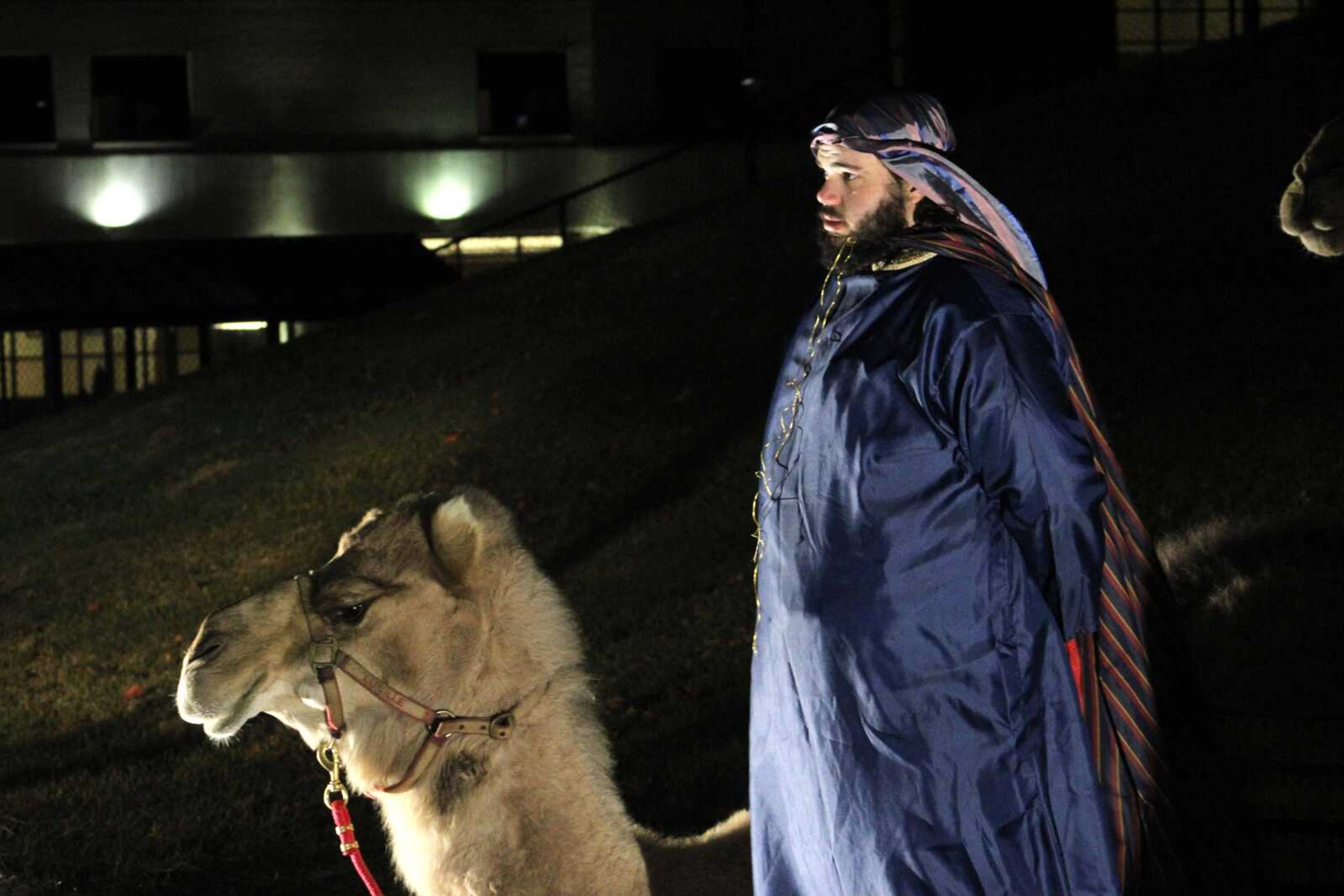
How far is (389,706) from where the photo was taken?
383cm

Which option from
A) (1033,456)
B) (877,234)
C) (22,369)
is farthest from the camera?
(22,369)

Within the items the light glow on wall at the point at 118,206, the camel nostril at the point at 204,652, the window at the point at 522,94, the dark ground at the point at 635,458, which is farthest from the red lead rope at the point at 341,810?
the light glow on wall at the point at 118,206

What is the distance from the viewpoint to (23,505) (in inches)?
627

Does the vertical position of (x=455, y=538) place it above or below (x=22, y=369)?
above

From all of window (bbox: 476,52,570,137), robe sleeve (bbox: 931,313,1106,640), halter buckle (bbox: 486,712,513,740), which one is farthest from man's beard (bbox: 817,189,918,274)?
window (bbox: 476,52,570,137)

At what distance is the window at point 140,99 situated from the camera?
30.9m

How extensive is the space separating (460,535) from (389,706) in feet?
1.33

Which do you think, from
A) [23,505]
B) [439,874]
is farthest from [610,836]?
[23,505]

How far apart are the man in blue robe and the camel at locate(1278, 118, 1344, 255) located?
1807mm

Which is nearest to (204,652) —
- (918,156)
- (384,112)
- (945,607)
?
Answer: (945,607)

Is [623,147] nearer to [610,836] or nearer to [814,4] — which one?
[814,4]

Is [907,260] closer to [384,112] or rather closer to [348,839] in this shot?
[348,839]

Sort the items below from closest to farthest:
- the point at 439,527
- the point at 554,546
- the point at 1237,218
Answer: the point at 439,527 < the point at 554,546 < the point at 1237,218

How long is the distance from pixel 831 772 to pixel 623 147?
1099 inches
